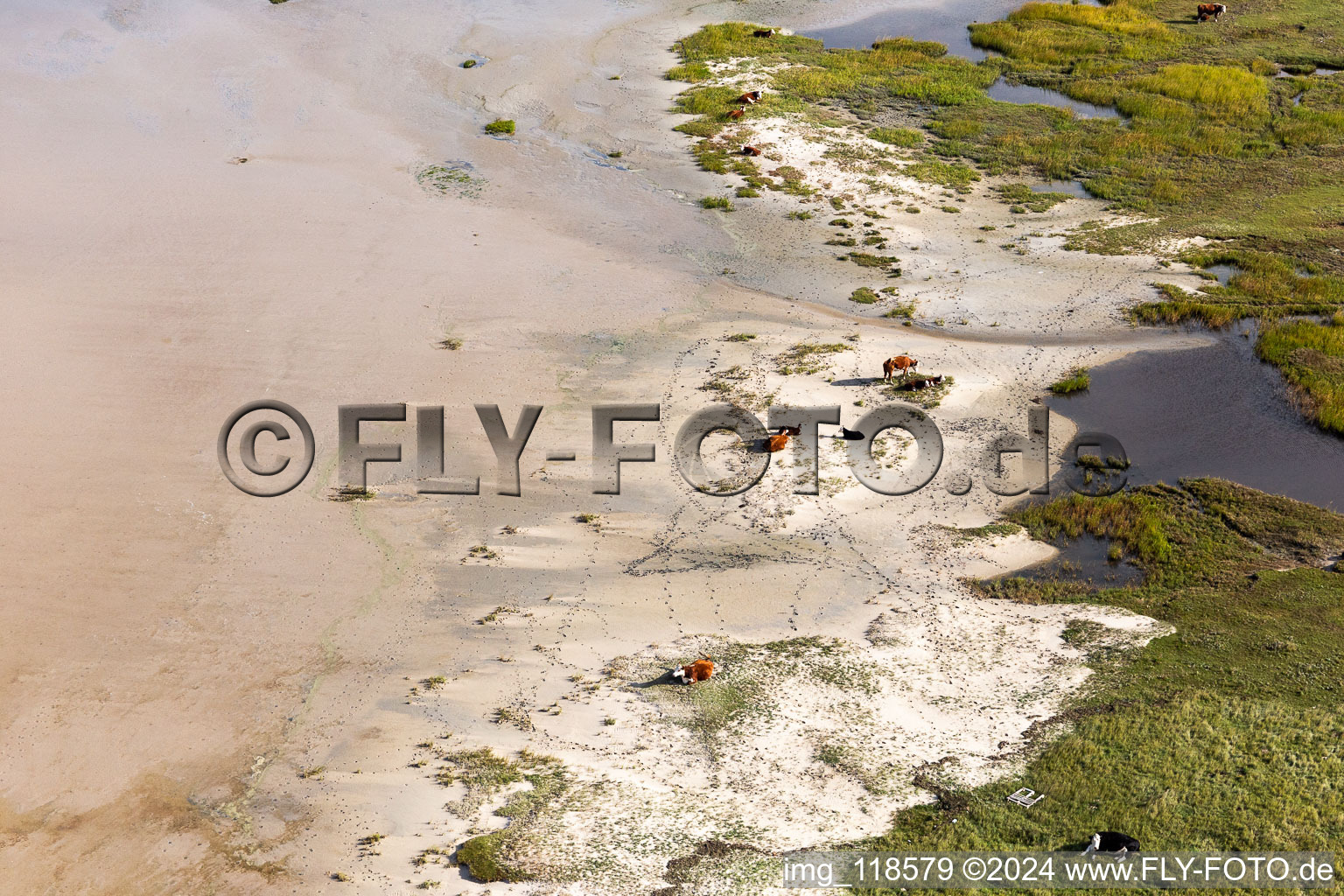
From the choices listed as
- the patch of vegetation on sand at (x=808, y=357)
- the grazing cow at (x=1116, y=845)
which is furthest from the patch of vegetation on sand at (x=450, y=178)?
the grazing cow at (x=1116, y=845)

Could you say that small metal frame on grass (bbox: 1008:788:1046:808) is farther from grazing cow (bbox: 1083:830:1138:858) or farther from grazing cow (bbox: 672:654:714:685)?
grazing cow (bbox: 672:654:714:685)

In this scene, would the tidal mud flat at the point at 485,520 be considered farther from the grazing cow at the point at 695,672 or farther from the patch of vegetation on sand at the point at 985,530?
the grazing cow at the point at 695,672

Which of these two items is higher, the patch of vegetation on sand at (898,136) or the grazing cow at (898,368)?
the patch of vegetation on sand at (898,136)

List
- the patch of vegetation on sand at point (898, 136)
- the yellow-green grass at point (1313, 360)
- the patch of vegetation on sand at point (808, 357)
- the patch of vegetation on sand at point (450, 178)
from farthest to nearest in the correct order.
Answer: the patch of vegetation on sand at point (898, 136) < the patch of vegetation on sand at point (450, 178) < the patch of vegetation on sand at point (808, 357) < the yellow-green grass at point (1313, 360)

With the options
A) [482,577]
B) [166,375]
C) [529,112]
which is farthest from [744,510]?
[529,112]

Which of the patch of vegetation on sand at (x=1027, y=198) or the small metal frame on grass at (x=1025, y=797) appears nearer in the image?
the small metal frame on grass at (x=1025, y=797)

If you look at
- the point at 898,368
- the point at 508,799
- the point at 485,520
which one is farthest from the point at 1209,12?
the point at 508,799

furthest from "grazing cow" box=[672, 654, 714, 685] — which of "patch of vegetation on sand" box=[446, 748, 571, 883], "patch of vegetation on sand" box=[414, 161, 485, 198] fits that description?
"patch of vegetation on sand" box=[414, 161, 485, 198]
